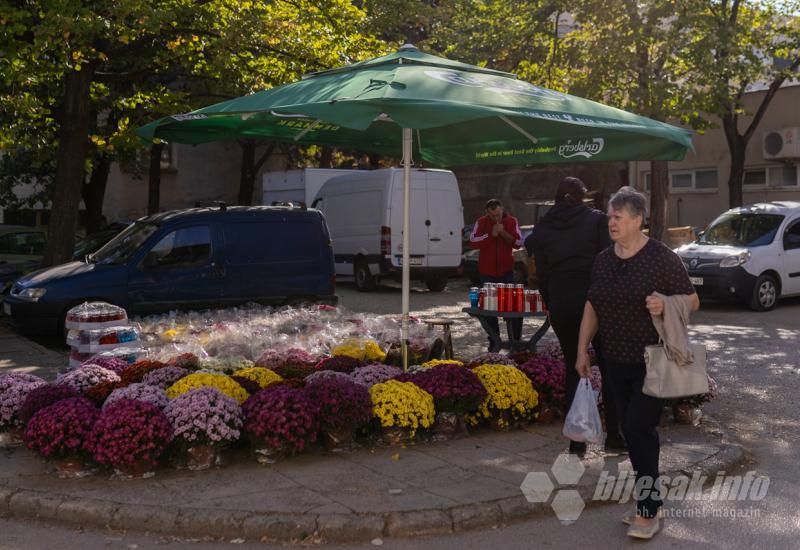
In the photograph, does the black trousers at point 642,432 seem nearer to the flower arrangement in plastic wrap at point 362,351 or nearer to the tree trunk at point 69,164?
the flower arrangement in plastic wrap at point 362,351

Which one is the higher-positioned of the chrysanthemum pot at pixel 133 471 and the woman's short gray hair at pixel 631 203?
the woman's short gray hair at pixel 631 203

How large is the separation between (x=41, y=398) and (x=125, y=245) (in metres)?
5.85

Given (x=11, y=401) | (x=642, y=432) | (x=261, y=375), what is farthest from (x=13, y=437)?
(x=642, y=432)

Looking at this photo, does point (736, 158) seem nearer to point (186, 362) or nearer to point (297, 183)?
point (297, 183)

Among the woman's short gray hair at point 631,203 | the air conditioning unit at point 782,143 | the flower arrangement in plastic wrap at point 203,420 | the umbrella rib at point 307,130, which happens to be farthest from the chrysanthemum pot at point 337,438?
the air conditioning unit at point 782,143

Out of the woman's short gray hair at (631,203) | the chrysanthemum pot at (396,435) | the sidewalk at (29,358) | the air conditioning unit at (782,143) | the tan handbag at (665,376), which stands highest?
the air conditioning unit at (782,143)

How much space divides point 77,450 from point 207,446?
0.86m

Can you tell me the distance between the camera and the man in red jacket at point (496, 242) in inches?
424

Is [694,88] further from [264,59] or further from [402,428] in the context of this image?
[402,428]

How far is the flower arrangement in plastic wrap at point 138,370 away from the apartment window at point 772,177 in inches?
835

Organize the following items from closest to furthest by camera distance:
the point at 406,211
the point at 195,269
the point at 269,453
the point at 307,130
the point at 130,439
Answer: the point at 130,439
the point at 269,453
the point at 406,211
the point at 307,130
the point at 195,269

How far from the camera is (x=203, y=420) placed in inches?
244

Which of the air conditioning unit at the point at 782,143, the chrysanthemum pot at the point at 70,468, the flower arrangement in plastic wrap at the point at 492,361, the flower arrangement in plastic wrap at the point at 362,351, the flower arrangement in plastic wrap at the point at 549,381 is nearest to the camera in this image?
the chrysanthemum pot at the point at 70,468

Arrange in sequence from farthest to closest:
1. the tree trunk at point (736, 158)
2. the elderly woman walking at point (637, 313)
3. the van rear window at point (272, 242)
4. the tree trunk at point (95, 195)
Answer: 1. the tree trunk at point (95, 195)
2. the tree trunk at point (736, 158)
3. the van rear window at point (272, 242)
4. the elderly woman walking at point (637, 313)
